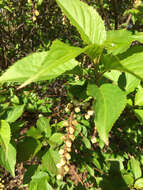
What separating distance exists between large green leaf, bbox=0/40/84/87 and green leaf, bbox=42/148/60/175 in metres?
0.65

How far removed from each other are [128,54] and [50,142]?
2.46ft

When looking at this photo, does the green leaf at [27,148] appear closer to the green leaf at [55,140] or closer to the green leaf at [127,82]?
the green leaf at [55,140]

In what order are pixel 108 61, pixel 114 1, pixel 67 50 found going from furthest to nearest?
pixel 114 1 → pixel 108 61 → pixel 67 50

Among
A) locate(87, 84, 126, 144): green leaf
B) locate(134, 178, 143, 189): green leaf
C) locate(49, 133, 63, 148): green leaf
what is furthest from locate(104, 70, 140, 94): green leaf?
locate(134, 178, 143, 189): green leaf

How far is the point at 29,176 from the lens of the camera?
128cm

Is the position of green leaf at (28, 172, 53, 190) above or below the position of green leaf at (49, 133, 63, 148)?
below

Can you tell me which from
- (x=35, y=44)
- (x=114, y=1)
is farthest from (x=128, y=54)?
(x=35, y=44)

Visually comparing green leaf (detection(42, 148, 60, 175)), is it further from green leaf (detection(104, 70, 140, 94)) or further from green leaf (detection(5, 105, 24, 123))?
green leaf (detection(104, 70, 140, 94))

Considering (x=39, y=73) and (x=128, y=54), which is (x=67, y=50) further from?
(x=128, y=54)

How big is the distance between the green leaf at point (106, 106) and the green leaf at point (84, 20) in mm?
222

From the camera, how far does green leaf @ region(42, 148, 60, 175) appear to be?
110 centimetres

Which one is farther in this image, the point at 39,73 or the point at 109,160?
the point at 109,160

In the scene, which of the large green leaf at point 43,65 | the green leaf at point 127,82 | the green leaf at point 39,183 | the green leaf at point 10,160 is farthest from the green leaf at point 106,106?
the green leaf at point 39,183

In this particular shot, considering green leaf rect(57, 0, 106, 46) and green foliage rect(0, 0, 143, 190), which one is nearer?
green foliage rect(0, 0, 143, 190)
